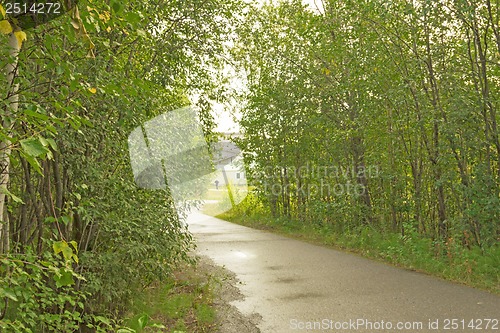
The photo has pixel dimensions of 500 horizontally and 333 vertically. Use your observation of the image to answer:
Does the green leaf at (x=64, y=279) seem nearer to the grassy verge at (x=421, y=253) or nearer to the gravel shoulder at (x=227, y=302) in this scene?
the gravel shoulder at (x=227, y=302)

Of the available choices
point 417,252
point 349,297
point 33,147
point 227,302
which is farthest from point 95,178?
point 417,252

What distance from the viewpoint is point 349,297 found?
324 inches

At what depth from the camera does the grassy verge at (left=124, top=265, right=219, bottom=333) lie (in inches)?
267

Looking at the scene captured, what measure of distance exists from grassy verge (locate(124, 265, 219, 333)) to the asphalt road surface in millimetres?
709

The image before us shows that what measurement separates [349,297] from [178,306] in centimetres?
299

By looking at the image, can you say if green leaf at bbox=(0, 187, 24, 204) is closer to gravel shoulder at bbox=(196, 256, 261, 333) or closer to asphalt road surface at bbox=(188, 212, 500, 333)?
gravel shoulder at bbox=(196, 256, 261, 333)

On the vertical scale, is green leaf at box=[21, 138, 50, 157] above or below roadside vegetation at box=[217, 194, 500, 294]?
above

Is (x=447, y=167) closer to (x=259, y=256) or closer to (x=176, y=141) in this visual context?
(x=259, y=256)

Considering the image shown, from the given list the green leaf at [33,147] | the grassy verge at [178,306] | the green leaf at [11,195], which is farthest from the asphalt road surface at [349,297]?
the green leaf at [33,147]

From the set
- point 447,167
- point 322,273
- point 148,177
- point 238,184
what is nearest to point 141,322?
point 148,177

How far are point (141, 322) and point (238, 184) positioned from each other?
Result: 2671cm

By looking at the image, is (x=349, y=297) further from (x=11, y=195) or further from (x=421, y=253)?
(x=11, y=195)

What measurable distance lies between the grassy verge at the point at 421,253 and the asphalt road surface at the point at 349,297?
40cm

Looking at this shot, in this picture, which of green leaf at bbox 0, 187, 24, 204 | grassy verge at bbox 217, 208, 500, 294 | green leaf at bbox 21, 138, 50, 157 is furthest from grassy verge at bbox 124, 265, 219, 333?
grassy verge at bbox 217, 208, 500, 294
